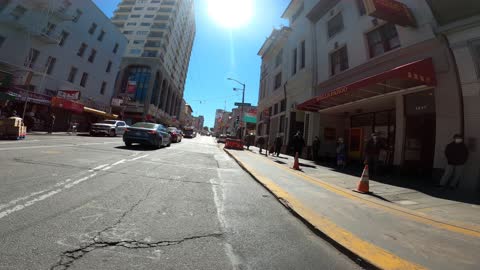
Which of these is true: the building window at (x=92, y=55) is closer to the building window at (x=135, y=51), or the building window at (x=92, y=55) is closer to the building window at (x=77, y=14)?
the building window at (x=77, y=14)

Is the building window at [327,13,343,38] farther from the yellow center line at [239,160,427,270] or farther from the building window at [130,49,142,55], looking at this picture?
the building window at [130,49,142,55]

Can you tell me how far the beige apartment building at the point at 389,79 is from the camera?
8906mm

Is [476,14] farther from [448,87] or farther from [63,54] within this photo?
[63,54]

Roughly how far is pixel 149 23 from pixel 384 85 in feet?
199

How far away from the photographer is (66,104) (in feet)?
82.1

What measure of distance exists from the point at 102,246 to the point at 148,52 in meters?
60.0

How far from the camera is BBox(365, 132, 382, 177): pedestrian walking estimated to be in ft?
34.9

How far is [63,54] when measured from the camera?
26.2 meters

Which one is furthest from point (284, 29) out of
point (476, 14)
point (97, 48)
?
point (97, 48)

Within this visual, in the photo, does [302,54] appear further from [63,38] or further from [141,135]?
[63,38]

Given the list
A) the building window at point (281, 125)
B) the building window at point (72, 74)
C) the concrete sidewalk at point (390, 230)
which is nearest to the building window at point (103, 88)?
the building window at point (72, 74)

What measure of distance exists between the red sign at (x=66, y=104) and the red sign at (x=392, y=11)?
88.0 ft

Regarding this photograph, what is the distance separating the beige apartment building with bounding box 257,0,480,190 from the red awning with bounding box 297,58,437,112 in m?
0.04

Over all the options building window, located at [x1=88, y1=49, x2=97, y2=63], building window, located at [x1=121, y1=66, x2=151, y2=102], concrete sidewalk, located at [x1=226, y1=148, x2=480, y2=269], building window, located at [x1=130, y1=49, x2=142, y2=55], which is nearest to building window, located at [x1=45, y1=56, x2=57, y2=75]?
building window, located at [x1=88, y1=49, x2=97, y2=63]
